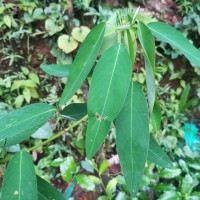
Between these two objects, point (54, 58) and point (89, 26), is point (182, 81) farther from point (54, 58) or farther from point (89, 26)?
point (54, 58)

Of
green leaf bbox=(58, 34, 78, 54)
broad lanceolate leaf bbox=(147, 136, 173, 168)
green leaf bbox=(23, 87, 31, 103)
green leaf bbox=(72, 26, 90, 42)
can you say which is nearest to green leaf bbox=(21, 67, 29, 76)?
green leaf bbox=(23, 87, 31, 103)

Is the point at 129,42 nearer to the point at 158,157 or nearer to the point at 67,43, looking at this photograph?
the point at 158,157

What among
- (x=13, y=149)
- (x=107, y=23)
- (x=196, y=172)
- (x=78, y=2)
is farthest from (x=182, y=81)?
(x=107, y=23)

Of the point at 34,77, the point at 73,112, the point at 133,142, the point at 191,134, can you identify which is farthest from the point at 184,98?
the point at 133,142

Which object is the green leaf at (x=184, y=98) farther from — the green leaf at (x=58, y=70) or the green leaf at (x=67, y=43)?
the green leaf at (x=58, y=70)

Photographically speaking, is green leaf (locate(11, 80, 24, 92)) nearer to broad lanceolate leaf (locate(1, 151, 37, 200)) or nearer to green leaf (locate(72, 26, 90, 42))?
green leaf (locate(72, 26, 90, 42))

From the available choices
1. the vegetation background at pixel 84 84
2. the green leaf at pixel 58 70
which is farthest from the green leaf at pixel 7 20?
the green leaf at pixel 58 70
